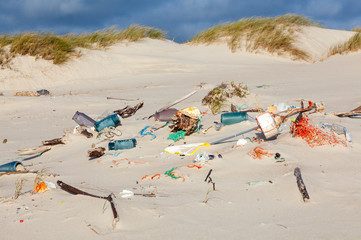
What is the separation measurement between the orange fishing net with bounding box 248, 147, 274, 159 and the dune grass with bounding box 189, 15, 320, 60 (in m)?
10.6

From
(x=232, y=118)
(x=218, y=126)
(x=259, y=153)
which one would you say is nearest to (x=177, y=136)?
(x=218, y=126)

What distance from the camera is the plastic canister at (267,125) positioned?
11.1ft

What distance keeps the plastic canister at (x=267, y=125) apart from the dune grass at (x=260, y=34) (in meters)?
10.2

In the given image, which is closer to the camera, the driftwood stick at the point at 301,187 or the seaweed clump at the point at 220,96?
the driftwood stick at the point at 301,187

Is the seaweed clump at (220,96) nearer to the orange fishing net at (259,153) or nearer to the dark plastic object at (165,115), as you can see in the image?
the dark plastic object at (165,115)

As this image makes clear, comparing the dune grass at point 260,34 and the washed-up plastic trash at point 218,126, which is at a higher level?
the dune grass at point 260,34

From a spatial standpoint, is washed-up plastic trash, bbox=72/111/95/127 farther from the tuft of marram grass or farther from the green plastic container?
the tuft of marram grass

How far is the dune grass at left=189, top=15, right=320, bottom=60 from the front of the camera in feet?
43.1

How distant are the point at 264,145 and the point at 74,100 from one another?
4.83m

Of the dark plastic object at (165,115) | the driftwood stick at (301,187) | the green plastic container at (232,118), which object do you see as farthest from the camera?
the dark plastic object at (165,115)

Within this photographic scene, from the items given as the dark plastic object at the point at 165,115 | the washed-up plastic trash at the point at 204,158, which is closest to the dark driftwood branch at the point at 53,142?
the dark plastic object at the point at 165,115

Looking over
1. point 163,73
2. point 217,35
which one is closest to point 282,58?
point 217,35

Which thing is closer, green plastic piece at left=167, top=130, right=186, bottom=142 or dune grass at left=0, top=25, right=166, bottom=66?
green plastic piece at left=167, top=130, right=186, bottom=142

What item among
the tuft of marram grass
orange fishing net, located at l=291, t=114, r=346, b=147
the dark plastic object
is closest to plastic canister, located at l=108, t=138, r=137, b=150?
the dark plastic object
